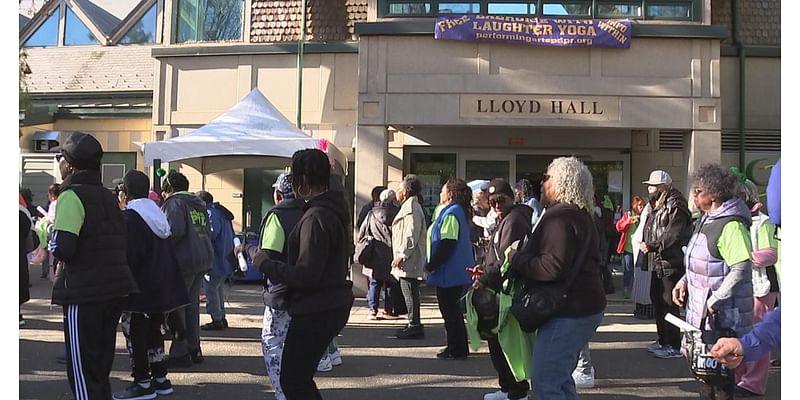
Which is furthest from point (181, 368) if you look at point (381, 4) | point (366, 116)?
point (381, 4)

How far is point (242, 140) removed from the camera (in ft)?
35.3

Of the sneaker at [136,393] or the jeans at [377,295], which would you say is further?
the jeans at [377,295]

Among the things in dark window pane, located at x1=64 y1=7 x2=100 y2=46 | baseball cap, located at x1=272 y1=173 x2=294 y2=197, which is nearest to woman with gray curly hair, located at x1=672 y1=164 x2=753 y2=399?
baseball cap, located at x1=272 y1=173 x2=294 y2=197

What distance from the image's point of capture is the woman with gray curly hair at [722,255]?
4621 millimetres

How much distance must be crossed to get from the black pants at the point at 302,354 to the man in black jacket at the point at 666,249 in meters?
4.46

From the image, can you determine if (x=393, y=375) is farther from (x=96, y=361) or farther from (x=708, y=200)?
(x=708, y=200)

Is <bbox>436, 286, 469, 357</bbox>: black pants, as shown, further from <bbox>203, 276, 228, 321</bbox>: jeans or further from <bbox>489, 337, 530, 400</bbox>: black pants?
<bbox>203, 276, 228, 321</bbox>: jeans

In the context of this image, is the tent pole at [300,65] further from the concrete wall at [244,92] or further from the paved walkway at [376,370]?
the paved walkway at [376,370]

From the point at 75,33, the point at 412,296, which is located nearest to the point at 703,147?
the point at 412,296

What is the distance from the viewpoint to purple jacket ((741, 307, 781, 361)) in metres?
2.77

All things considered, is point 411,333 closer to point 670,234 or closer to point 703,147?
point 670,234

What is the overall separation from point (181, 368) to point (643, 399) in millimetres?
4186

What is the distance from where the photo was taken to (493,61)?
41.2ft

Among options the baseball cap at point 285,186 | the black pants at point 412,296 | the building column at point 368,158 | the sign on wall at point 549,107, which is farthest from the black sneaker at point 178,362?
the sign on wall at point 549,107
